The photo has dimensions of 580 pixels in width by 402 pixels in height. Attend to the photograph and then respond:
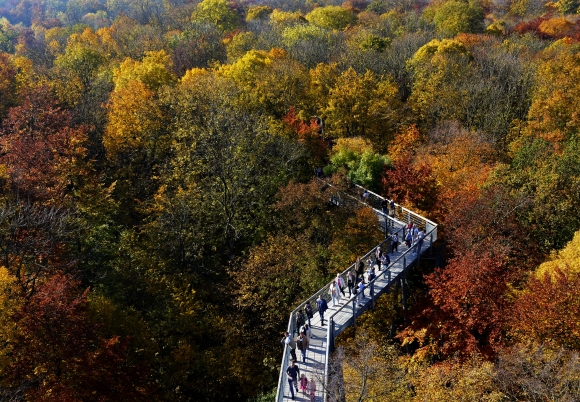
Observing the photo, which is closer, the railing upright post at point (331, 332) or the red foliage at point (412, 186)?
the railing upright post at point (331, 332)

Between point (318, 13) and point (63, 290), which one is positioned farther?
point (318, 13)

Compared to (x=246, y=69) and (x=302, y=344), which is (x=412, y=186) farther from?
(x=246, y=69)

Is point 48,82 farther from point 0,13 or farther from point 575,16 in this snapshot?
point 0,13

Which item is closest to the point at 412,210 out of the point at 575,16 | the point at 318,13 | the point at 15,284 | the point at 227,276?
the point at 227,276

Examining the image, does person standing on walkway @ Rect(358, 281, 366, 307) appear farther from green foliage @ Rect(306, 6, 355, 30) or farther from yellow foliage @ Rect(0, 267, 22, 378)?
green foliage @ Rect(306, 6, 355, 30)

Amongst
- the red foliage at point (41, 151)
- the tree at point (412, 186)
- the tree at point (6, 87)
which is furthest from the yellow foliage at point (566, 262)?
the tree at point (6, 87)

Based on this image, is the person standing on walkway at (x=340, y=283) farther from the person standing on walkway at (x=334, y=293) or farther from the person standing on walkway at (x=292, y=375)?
the person standing on walkway at (x=292, y=375)
